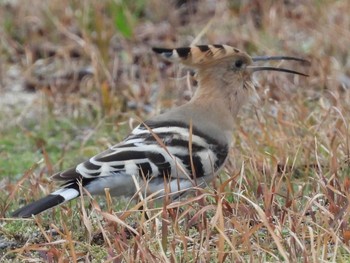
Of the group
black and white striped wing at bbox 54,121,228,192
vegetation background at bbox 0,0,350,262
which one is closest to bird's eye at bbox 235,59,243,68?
vegetation background at bbox 0,0,350,262

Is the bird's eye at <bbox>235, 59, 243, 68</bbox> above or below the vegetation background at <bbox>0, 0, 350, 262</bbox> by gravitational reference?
above

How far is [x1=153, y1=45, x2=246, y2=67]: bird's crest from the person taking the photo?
4.18 metres

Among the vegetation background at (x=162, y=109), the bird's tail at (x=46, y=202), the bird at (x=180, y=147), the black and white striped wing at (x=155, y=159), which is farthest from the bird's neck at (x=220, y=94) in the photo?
the bird's tail at (x=46, y=202)

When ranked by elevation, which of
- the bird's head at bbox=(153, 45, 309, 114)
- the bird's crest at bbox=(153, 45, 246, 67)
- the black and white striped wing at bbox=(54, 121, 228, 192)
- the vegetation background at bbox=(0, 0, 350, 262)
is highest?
the bird's crest at bbox=(153, 45, 246, 67)

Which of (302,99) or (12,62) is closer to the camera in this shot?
(302,99)

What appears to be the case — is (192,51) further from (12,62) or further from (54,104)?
(12,62)

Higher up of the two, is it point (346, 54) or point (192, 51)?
point (192, 51)

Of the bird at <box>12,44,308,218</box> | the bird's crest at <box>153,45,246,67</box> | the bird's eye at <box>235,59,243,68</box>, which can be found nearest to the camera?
the bird at <box>12,44,308,218</box>

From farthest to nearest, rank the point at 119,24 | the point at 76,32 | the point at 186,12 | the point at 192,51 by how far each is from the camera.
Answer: the point at 186,12, the point at 76,32, the point at 119,24, the point at 192,51

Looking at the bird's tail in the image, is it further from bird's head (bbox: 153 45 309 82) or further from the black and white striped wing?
bird's head (bbox: 153 45 309 82)

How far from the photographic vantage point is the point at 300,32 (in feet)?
22.5

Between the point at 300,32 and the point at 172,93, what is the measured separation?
1.42 metres

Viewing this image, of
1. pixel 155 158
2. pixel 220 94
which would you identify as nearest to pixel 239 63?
pixel 220 94

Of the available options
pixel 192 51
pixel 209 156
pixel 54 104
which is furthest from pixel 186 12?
pixel 209 156
